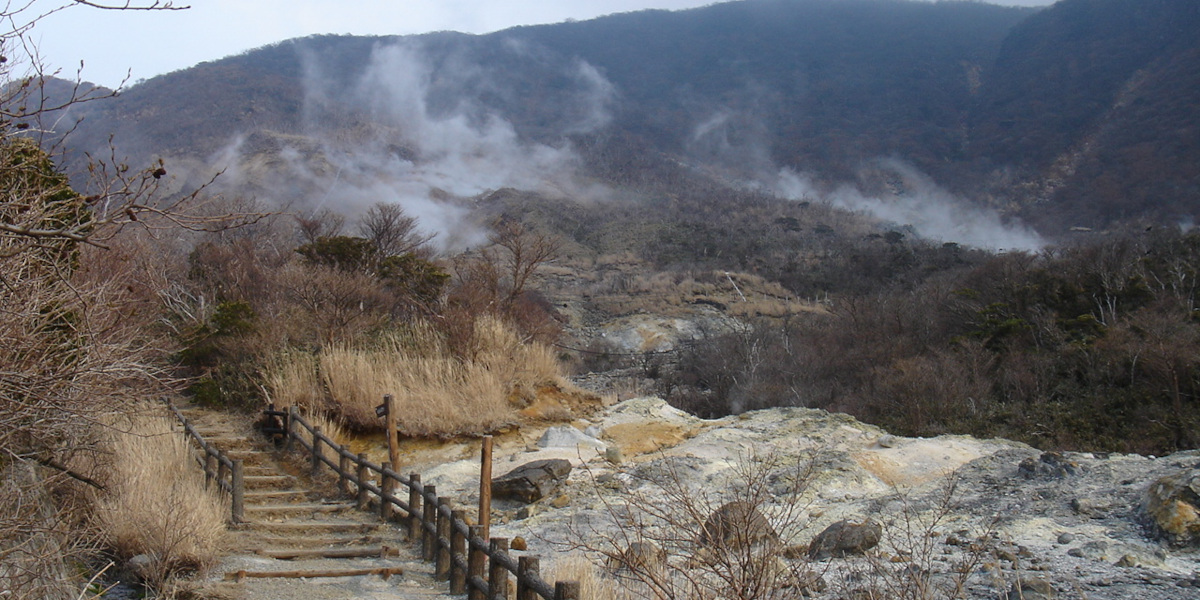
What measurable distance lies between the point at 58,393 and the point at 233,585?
7.45ft

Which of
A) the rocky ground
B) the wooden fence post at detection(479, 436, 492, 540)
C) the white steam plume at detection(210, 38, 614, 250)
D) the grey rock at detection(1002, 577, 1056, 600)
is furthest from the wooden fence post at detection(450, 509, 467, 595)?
the white steam plume at detection(210, 38, 614, 250)

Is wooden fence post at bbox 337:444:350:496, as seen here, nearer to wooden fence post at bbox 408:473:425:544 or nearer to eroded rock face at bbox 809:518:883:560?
wooden fence post at bbox 408:473:425:544

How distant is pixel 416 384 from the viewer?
11797 millimetres

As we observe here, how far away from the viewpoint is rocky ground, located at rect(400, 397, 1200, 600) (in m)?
5.07

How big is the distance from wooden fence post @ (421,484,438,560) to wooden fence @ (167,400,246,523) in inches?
76.6

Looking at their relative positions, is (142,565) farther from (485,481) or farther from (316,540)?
(485,481)

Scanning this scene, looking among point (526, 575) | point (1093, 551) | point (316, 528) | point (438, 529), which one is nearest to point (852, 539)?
point (1093, 551)

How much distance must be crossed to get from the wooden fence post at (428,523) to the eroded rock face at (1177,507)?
612 centimetres

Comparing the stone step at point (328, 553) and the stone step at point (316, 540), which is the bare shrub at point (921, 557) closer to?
the stone step at point (328, 553)

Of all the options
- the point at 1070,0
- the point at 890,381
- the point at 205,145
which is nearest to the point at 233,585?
the point at 890,381

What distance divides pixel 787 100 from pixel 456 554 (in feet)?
319

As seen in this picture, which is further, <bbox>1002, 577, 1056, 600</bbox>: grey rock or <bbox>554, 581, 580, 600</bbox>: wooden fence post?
<bbox>1002, 577, 1056, 600</bbox>: grey rock

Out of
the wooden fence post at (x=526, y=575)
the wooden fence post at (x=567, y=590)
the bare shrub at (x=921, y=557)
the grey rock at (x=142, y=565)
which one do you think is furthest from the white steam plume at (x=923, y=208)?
the grey rock at (x=142, y=565)

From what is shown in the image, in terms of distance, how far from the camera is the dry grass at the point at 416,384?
11375mm
